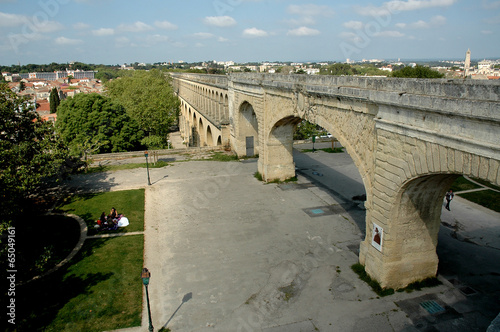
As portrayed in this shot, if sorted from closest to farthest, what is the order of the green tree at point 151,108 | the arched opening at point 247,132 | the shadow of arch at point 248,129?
the shadow of arch at point 248,129 → the arched opening at point 247,132 → the green tree at point 151,108

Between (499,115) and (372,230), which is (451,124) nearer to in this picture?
(499,115)

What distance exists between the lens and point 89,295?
10406 millimetres

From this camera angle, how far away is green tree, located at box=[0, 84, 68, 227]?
1211cm

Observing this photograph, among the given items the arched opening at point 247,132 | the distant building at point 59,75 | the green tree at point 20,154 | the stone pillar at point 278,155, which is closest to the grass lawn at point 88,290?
the green tree at point 20,154

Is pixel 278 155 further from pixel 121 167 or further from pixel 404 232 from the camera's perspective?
pixel 121 167

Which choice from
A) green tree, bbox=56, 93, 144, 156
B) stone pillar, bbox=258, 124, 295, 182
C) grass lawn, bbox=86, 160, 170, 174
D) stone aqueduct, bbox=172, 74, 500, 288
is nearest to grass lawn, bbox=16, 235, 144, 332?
→ stone aqueduct, bbox=172, 74, 500, 288

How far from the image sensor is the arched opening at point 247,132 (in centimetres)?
2564

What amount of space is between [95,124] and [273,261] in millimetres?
24127

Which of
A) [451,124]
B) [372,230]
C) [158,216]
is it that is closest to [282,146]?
[158,216]

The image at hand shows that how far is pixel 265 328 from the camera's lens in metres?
8.85

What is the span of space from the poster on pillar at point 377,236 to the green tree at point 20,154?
40.3ft

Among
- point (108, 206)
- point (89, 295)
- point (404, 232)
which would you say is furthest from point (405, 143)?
point (108, 206)

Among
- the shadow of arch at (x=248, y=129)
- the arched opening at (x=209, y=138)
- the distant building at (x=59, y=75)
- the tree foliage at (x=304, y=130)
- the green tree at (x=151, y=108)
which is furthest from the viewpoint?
the distant building at (x=59, y=75)

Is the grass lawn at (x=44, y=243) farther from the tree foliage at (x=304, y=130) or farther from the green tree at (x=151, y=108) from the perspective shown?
the tree foliage at (x=304, y=130)
